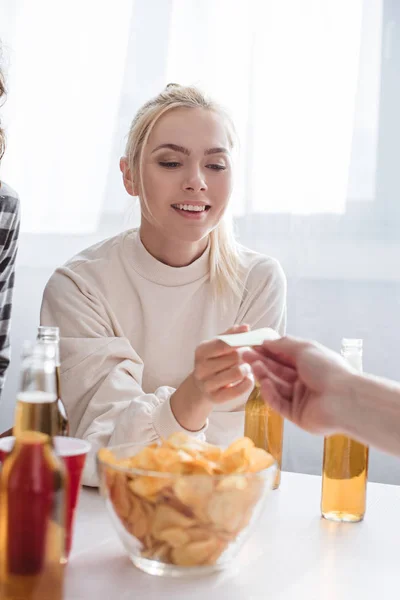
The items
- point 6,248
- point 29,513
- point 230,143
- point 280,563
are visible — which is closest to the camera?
point 29,513

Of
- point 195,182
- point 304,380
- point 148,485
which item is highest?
point 195,182

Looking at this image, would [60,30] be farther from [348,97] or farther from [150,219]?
[150,219]

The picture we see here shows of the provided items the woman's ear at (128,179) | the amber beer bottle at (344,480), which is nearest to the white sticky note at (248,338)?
the amber beer bottle at (344,480)

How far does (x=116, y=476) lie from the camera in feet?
2.59

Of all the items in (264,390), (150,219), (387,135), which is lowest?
(264,390)

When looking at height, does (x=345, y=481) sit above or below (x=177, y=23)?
below

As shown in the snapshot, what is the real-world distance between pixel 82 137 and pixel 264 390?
1.68 m

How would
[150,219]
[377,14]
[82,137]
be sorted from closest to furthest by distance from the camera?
A: [150,219] → [377,14] → [82,137]

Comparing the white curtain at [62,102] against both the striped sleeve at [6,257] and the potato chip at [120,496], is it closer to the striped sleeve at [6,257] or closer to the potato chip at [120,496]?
the striped sleeve at [6,257]

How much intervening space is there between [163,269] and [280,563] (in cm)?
87

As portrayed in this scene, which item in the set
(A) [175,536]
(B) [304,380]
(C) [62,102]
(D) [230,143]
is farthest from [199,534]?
(C) [62,102]

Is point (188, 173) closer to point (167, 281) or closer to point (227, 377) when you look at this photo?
point (167, 281)

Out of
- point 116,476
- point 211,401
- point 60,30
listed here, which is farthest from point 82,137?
point 116,476

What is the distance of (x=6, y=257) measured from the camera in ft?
6.79
